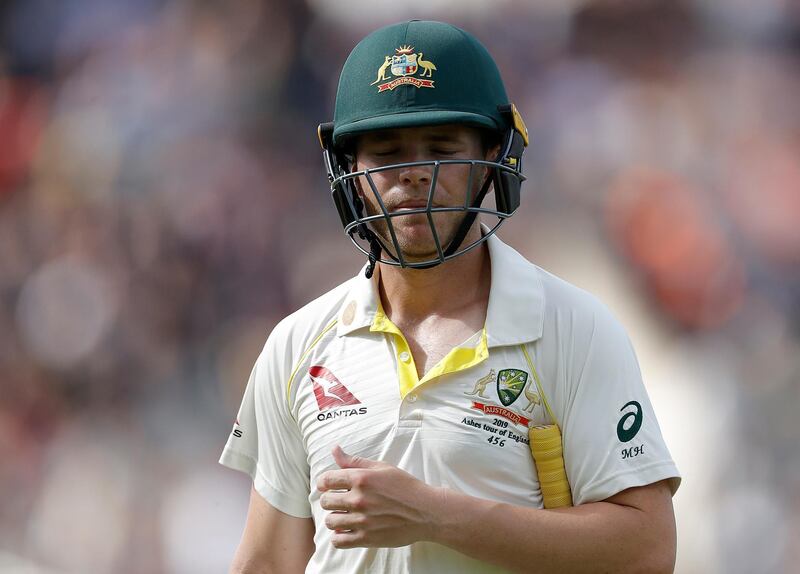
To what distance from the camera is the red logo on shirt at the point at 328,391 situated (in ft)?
5.67

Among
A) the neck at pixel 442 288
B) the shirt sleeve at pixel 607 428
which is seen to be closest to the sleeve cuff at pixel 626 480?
the shirt sleeve at pixel 607 428

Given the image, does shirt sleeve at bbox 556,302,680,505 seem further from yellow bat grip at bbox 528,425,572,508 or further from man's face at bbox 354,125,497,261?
man's face at bbox 354,125,497,261

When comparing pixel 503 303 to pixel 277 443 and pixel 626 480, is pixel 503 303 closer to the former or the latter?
Result: pixel 626 480

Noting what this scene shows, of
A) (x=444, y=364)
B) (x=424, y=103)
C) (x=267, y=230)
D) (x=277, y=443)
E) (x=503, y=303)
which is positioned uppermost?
(x=267, y=230)

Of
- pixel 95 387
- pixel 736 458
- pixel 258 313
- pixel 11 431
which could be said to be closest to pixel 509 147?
pixel 736 458

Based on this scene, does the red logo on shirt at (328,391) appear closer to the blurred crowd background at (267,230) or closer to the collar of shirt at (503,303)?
the collar of shirt at (503,303)

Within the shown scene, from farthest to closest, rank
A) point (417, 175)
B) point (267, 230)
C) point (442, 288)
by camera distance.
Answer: point (267, 230) < point (442, 288) < point (417, 175)

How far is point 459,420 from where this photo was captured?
5.34ft

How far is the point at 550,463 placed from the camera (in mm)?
1610

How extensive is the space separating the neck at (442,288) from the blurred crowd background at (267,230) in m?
1.14

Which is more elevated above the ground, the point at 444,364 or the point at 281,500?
the point at 444,364

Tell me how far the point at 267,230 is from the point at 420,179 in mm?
1641

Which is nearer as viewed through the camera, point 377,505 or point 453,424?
point 377,505

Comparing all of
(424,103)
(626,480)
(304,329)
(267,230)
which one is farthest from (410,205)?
(267,230)
